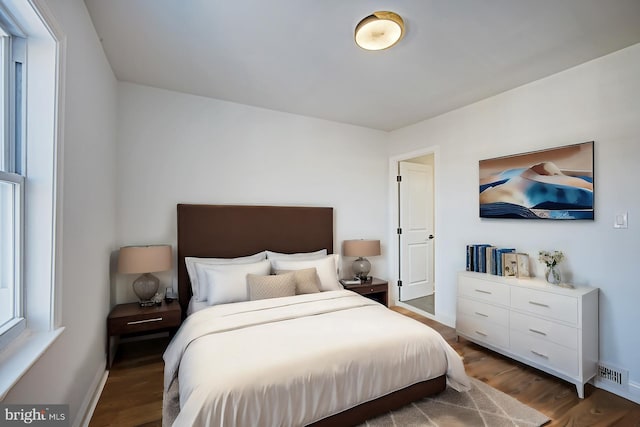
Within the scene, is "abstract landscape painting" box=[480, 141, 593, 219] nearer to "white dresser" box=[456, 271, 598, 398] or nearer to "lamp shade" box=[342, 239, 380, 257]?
"white dresser" box=[456, 271, 598, 398]

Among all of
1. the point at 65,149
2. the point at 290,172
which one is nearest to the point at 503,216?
the point at 290,172

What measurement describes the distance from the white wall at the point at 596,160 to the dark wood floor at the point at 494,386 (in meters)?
0.37

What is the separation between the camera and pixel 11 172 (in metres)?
1.30

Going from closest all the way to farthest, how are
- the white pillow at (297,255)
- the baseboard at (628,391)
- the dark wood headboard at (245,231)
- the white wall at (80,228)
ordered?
the white wall at (80,228)
the baseboard at (628,391)
the dark wood headboard at (245,231)
the white pillow at (297,255)

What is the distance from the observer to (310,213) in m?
3.73

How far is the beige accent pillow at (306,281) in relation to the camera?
2852 millimetres

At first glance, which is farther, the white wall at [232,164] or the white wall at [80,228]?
the white wall at [232,164]

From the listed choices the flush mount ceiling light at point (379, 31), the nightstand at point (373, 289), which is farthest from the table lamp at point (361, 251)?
the flush mount ceiling light at point (379, 31)

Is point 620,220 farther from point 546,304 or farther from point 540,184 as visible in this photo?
point 546,304

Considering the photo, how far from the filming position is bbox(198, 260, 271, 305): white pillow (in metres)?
2.64

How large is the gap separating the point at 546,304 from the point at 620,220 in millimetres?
839

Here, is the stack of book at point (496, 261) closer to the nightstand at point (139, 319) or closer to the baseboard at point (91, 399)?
the nightstand at point (139, 319)

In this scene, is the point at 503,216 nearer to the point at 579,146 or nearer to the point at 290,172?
the point at 579,146

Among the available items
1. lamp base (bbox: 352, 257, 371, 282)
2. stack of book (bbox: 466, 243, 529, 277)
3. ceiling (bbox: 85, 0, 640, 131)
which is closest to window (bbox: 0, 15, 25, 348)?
ceiling (bbox: 85, 0, 640, 131)
